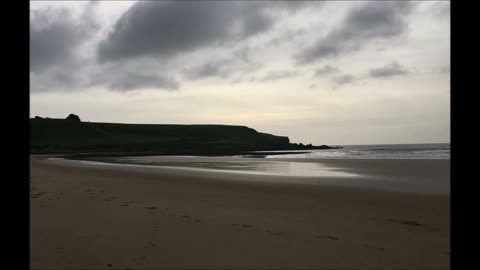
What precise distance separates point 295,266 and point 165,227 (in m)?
3.06

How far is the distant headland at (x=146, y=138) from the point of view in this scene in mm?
100562

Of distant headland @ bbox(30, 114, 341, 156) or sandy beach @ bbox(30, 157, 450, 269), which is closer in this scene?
sandy beach @ bbox(30, 157, 450, 269)

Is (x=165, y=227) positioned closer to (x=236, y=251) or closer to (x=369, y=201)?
(x=236, y=251)

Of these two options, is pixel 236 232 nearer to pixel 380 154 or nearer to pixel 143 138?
pixel 380 154

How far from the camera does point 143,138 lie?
5290 inches

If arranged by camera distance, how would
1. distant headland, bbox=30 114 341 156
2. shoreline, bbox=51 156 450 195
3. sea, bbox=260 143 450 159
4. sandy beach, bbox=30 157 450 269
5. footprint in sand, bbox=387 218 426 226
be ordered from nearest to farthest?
sandy beach, bbox=30 157 450 269
footprint in sand, bbox=387 218 426 226
shoreline, bbox=51 156 450 195
sea, bbox=260 143 450 159
distant headland, bbox=30 114 341 156

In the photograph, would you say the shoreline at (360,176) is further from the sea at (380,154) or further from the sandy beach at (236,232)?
the sea at (380,154)

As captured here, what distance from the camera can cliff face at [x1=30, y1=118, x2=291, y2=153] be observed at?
100250 mm

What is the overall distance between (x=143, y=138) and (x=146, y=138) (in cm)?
105

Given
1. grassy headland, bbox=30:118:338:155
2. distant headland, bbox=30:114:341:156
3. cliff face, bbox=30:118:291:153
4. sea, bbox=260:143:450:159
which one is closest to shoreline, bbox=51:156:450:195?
sea, bbox=260:143:450:159

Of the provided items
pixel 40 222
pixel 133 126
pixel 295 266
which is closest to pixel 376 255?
pixel 295 266

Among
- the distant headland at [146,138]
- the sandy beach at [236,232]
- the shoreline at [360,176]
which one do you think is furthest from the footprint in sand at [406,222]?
the distant headland at [146,138]

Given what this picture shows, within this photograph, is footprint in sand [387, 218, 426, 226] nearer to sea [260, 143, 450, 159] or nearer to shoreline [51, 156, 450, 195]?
shoreline [51, 156, 450, 195]
